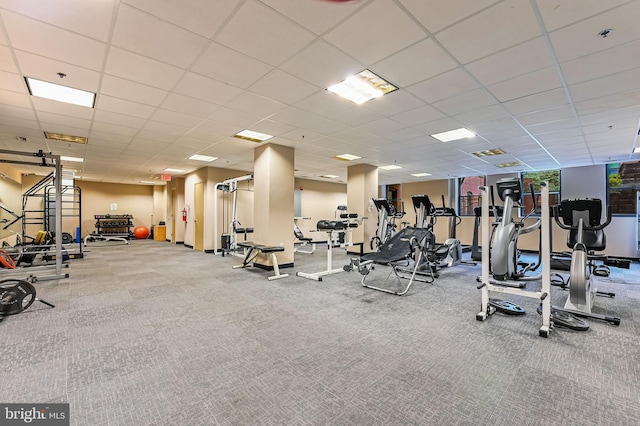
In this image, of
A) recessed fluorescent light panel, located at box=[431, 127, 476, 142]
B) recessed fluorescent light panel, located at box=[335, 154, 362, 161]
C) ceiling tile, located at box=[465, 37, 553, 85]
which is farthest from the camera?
recessed fluorescent light panel, located at box=[335, 154, 362, 161]

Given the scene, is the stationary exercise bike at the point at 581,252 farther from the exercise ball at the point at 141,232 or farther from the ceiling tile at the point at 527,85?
the exercise ball at the point at 141,232

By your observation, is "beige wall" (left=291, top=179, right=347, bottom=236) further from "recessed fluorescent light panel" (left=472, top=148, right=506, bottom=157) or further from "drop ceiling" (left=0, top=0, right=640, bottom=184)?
"recessed fluorescent light panel" (left=472, top=148, right=506, bottom=157)

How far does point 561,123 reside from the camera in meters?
4.67

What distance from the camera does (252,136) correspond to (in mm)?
5730

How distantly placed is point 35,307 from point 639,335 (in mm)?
7106

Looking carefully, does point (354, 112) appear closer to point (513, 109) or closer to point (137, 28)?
point (513, 109)

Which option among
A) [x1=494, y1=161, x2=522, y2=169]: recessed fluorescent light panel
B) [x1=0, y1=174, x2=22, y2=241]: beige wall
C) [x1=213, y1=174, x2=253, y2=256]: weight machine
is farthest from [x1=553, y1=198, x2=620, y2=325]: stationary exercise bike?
[x1=0, y1=174, x2=22, y2=241]: beige wall

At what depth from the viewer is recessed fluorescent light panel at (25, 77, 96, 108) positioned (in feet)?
11.2

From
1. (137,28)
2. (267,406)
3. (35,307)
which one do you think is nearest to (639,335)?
(267,406)

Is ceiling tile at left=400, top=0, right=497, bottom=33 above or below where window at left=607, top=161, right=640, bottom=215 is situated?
above

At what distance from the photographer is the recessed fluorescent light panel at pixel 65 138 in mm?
5472

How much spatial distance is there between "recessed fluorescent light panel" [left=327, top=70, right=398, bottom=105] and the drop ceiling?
13cm

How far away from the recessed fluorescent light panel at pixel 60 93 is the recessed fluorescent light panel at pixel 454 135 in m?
5.80

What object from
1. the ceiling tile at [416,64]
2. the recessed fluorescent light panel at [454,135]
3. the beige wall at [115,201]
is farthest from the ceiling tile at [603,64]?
the beige wall at [115,201]
